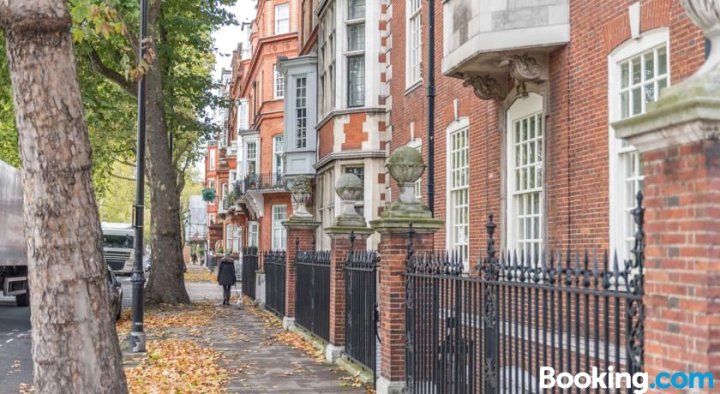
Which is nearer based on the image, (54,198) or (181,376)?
(54,198)

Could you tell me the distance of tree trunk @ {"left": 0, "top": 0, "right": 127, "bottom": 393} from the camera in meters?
6.25

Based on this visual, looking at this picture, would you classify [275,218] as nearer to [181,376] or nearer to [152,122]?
[152,122]

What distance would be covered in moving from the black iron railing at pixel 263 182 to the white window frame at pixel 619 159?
3011 cm

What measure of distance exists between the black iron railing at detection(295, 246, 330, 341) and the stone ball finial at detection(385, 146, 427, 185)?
4.63 meters

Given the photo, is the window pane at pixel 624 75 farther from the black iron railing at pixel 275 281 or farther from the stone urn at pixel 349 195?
the black iron railing at pixel 275 281

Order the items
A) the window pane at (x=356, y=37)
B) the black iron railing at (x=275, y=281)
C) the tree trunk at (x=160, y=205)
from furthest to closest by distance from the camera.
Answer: the tree trunk at (x=160, y=205)
the window pane at (x=356, y=37)
the black iron railing at (x=275, y=281)

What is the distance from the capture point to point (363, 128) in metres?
22.5

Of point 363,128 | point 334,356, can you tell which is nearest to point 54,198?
point 334,356

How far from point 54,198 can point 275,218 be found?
35.3 meters

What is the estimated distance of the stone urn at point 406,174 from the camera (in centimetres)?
1011

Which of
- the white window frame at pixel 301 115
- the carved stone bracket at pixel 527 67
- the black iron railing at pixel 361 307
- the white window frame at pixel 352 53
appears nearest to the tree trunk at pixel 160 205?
the white window frame at pixel 352 53

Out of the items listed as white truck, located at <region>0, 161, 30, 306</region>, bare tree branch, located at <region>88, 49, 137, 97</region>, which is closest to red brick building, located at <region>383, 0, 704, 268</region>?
bare tree branch, located at <region>88, 49, 137, 97</region>

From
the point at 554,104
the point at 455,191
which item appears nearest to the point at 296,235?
the point at 455,191

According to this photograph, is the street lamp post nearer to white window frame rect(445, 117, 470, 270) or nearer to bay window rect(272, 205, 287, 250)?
white window frame rect(445, 117, 470, 270)
